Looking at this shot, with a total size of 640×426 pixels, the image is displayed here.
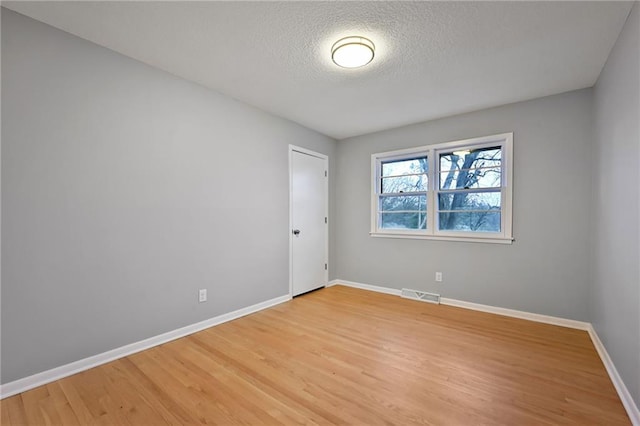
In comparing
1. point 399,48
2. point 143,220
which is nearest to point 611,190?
point 399,48

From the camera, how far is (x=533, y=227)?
3111 mm

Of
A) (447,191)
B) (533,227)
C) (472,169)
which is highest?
(472,169)

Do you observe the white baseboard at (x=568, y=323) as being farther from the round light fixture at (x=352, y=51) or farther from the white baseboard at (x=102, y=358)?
the round light fixture at (x=352, y=51)

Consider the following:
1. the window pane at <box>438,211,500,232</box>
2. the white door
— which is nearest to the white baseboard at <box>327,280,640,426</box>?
the white door

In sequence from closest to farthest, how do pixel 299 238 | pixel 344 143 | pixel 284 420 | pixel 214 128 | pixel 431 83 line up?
pixel 284 420
pixel 431 83
pixel 214 128
pixel 299 238
pixel 344 143

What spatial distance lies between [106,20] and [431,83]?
2732 mm

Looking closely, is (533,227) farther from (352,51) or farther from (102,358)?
(102,358)

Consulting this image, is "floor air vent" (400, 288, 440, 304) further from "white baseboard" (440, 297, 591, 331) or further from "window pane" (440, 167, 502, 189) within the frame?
"window pane" (440, 167, 502, 189)

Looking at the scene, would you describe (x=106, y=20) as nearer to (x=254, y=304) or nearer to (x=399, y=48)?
(x=399, y=48)

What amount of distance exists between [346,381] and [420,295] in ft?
7.39

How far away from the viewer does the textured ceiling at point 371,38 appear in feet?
5.84

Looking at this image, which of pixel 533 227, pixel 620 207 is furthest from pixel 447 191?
pixel 620 207

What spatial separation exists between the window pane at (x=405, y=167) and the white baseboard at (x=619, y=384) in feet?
8.27

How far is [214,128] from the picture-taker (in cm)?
297
